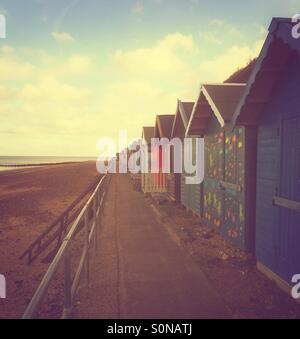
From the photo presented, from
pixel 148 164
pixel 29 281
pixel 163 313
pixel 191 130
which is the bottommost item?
pixel 29 281

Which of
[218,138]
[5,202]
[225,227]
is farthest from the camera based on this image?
[5,202]

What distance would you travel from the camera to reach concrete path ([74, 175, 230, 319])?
181 inches

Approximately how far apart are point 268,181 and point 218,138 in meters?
3.11

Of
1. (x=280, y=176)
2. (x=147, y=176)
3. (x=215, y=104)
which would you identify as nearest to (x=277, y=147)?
(x=280, y=176)

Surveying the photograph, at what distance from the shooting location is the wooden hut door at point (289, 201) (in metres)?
5.03

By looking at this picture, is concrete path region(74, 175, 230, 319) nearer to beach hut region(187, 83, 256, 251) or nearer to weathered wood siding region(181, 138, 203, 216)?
beach hut region(187, 83, 256, 251)

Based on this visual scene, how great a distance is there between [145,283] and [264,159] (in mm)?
3303

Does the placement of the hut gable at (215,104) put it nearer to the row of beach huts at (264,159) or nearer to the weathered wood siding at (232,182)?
the row of beach huts at (264,159)

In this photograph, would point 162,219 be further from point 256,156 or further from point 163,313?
point 163,313

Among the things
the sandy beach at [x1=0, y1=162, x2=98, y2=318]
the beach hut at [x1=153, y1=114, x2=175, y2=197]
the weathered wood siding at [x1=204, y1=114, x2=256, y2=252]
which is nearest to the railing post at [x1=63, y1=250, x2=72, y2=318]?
the sandy beach at [x1=0, y1=162, x2=98, y2=318]

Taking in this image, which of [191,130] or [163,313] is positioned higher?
[191,130]

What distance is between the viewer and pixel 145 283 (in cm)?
567
